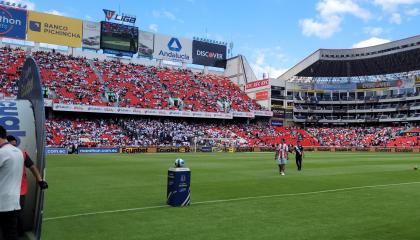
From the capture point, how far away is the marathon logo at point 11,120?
8.35m

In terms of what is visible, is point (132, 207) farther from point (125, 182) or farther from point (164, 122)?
point (164, 122)

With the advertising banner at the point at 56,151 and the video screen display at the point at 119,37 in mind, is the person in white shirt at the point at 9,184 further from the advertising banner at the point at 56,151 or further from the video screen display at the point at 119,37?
the video screen display at the point at 119,37

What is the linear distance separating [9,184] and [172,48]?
81599mm

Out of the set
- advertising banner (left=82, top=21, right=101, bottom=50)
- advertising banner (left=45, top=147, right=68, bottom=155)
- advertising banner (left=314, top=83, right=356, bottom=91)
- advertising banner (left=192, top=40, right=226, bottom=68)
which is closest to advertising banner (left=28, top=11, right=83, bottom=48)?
advertising banner (left=82, top=21, right=101, bottom=50)

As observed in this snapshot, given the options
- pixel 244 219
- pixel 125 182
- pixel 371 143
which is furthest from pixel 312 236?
pixel 371 143

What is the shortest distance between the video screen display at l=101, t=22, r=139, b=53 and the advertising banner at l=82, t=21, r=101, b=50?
0.85 metres

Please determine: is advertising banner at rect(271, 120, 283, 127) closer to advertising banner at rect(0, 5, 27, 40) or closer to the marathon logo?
advertising banner at rect(0, 5, 27, 40)

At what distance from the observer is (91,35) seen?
76.8m

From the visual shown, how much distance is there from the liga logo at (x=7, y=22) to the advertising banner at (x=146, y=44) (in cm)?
2170

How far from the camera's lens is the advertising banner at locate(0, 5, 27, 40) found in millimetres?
67875

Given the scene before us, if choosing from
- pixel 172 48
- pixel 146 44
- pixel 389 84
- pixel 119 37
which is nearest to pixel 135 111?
pixel 119 37

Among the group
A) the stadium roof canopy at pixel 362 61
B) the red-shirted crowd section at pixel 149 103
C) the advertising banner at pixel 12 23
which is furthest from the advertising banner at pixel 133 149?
the stadium roof canopy at pixel 362 61

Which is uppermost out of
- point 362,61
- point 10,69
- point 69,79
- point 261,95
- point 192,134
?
point 362,61

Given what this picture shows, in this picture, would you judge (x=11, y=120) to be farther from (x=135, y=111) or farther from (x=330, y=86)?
(x=330, y=86)
